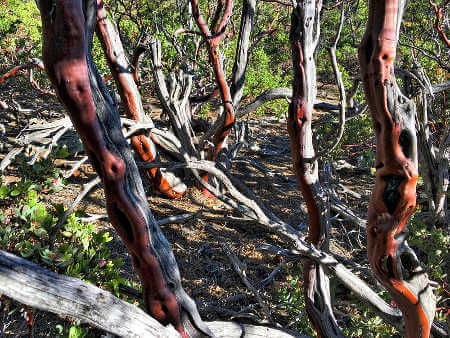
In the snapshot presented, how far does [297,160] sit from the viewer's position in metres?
2.71

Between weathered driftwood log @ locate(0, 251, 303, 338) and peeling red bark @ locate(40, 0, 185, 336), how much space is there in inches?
8.3

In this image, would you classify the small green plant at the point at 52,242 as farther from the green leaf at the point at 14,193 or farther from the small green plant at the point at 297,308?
the small green plant at the point at 297,308

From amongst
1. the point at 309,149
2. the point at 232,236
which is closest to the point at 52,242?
the point at 309,149

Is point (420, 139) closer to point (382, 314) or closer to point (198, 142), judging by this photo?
point (382, 314)

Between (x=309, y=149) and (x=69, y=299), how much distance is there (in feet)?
5.94

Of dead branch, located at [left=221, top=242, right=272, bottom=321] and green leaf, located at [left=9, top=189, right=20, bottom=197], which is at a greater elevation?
green leaf, located at [left=9, top=189, right=20, bottom=197]

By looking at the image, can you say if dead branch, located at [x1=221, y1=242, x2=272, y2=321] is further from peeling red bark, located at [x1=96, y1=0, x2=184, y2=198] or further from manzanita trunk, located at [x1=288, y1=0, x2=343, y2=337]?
peeling red bark, located at [x1=96, y1=0, x2=184, y2=198]

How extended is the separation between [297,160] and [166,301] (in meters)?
1.32

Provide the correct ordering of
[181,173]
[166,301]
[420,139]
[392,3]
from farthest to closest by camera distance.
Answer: [181,173], [420,139], [166,301], [392,3]

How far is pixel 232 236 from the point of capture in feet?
18.9

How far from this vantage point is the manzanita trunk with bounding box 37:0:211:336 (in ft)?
4.75

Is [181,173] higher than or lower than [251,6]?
lower

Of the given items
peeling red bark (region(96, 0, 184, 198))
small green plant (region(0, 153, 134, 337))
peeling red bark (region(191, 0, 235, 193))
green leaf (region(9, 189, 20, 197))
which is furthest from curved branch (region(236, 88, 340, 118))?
green leaf (region(9, 189, 20, 197))

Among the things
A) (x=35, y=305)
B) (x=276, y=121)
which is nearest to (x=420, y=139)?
(x=35, y=305)
